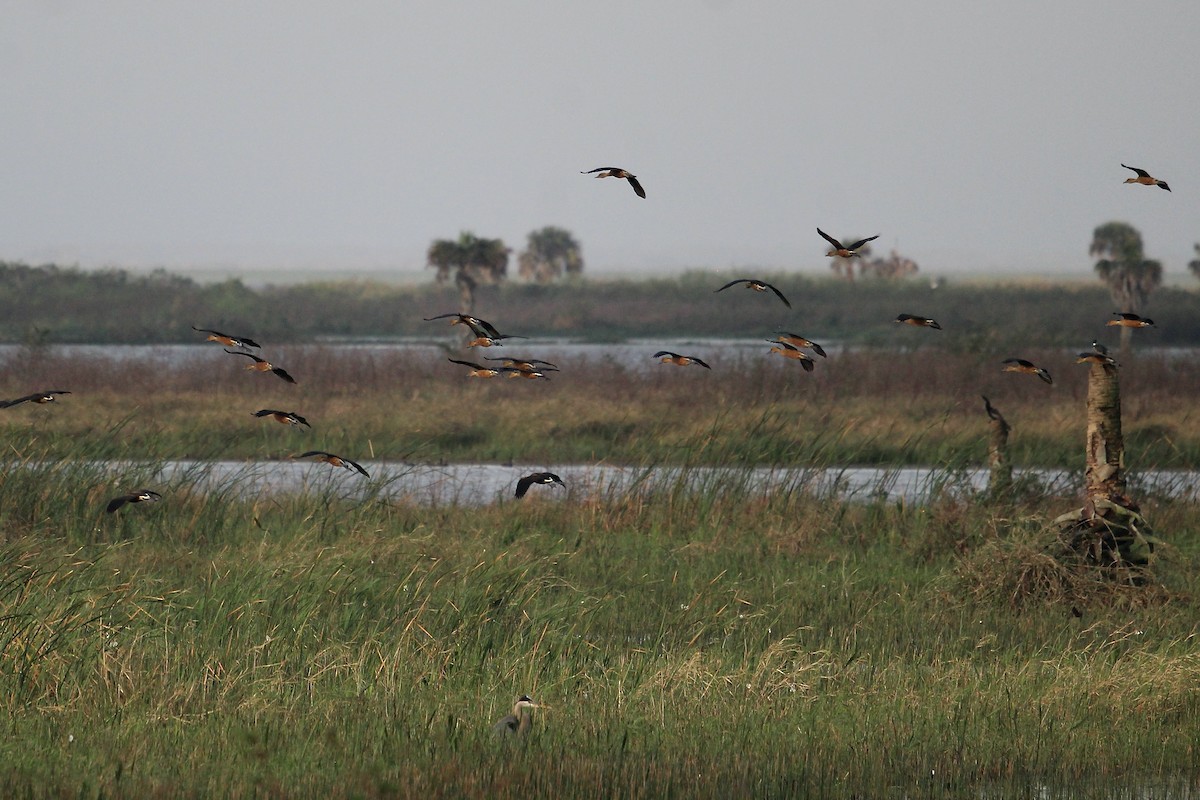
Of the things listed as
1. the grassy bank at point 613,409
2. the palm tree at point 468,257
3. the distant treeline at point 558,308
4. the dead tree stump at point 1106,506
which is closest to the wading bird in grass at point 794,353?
the dead tree stump at point 1106,506

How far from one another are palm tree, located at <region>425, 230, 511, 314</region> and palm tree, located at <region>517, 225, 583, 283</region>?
3380 cm

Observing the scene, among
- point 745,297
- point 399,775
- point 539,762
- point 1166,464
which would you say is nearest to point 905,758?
point 539,762

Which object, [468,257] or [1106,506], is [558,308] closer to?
[468,257]

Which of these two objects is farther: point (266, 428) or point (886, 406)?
point (886, 406)

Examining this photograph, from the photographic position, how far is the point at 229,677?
26.1ft

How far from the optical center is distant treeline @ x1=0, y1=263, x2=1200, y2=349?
6519 centimetres

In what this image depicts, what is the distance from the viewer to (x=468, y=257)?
51.6 m

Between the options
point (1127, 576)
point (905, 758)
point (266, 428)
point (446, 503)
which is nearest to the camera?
point (905, 758)

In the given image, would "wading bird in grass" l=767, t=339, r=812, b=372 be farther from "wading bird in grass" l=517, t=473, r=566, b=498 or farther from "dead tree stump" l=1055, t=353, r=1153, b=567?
"dead tree stump" l=1055, t=353, r=1153, b=567

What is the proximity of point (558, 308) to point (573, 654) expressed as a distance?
223ft

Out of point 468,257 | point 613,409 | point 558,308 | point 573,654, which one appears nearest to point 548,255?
point 558,308

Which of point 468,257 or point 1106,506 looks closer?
point 1106,506

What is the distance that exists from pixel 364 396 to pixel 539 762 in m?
20.7

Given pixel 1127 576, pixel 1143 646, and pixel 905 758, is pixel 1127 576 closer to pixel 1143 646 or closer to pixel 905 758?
pixel 1143 646
